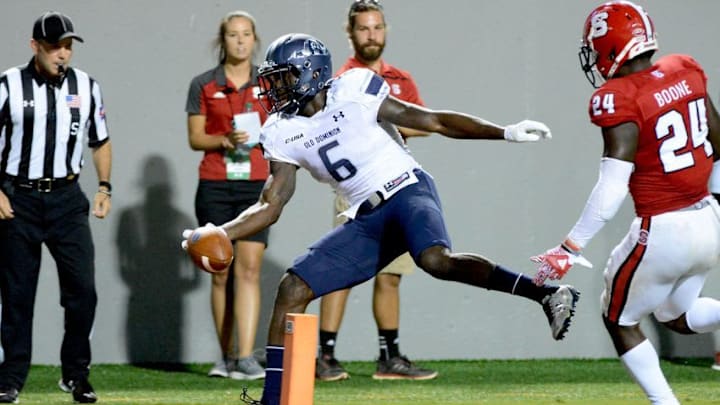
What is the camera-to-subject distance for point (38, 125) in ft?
19.6

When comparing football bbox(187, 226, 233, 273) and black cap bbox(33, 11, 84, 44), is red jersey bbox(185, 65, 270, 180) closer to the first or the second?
black cap bbox(33, 11, 84, 44)

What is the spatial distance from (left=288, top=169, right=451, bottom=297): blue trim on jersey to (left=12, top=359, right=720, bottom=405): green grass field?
2.91ft

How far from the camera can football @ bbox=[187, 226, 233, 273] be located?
4914 millimetres

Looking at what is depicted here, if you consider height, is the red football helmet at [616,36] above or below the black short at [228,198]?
above

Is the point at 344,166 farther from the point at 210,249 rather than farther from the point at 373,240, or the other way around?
the point at 210,249

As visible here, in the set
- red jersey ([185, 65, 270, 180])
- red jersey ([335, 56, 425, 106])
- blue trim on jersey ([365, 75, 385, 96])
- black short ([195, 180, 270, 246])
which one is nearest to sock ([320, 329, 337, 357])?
black short ([195, 180, 270, 246])

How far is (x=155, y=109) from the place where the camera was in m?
7.59

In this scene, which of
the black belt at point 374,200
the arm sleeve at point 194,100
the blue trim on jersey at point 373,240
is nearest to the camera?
the blue trim on jersey at point 373,240

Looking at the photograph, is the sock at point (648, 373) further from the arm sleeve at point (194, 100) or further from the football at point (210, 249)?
the arm sleeve at point (194, 100)

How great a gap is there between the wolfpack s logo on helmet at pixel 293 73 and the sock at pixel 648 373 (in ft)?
5.39

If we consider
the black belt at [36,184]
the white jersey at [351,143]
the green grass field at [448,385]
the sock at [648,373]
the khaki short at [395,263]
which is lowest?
the green grass field at [448,385]

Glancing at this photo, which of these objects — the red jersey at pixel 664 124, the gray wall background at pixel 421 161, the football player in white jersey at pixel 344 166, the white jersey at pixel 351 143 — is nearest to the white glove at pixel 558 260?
the red jersey at pixel 664 124

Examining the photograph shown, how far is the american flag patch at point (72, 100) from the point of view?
19.7ft

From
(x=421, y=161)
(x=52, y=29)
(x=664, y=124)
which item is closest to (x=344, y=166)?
(x=664, y=124)
